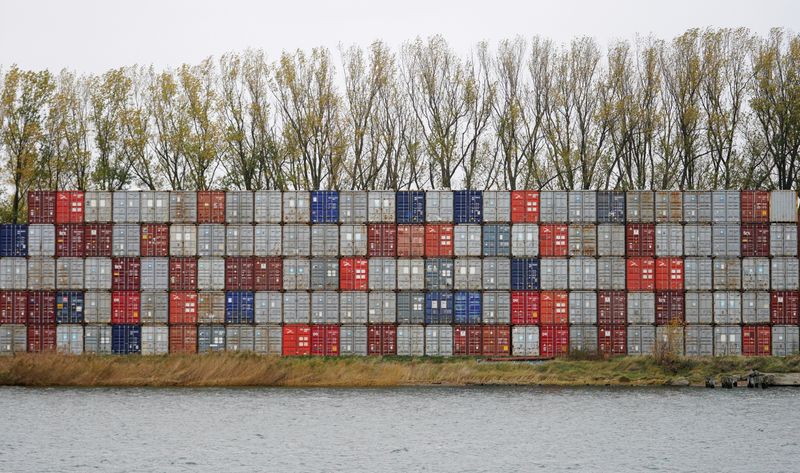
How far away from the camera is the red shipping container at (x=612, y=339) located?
85.6 m

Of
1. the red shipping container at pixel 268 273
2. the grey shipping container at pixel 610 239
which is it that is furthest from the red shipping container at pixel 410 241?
the grey shipping container at pixel 610 239

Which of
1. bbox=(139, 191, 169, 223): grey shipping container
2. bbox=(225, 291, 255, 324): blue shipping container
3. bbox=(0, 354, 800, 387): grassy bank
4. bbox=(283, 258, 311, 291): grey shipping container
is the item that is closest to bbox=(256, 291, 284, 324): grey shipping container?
bbox=(225, 291, 255, 324): blue shipping container

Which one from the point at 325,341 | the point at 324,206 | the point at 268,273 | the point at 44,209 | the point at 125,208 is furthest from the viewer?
the point at 44,209

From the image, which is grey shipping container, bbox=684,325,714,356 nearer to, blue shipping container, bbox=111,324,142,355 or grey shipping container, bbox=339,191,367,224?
grey shipping container, bbox=339,191,367,224

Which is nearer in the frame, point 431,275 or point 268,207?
point 431,275

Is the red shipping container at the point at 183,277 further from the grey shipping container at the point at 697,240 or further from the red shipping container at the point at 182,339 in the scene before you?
the grey shipping container at the point at 697,240

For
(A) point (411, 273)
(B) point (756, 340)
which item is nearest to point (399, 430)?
(A) point (411, 273)

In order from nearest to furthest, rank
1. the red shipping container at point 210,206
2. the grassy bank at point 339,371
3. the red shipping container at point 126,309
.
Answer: the grassy bank at point 339,371 → the red shipping container at point 210,206 → the red shipping container at point 126,309

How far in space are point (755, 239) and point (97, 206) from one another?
4061 centimetres

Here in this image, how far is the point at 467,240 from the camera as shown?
8562 centimetres

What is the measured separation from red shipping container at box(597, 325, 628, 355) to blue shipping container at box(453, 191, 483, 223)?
10215mm

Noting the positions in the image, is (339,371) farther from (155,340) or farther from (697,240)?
(697,240)

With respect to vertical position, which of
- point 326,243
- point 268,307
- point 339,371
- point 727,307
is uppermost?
point 326,243

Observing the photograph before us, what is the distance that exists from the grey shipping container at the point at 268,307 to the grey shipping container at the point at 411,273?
7462 millimetres
